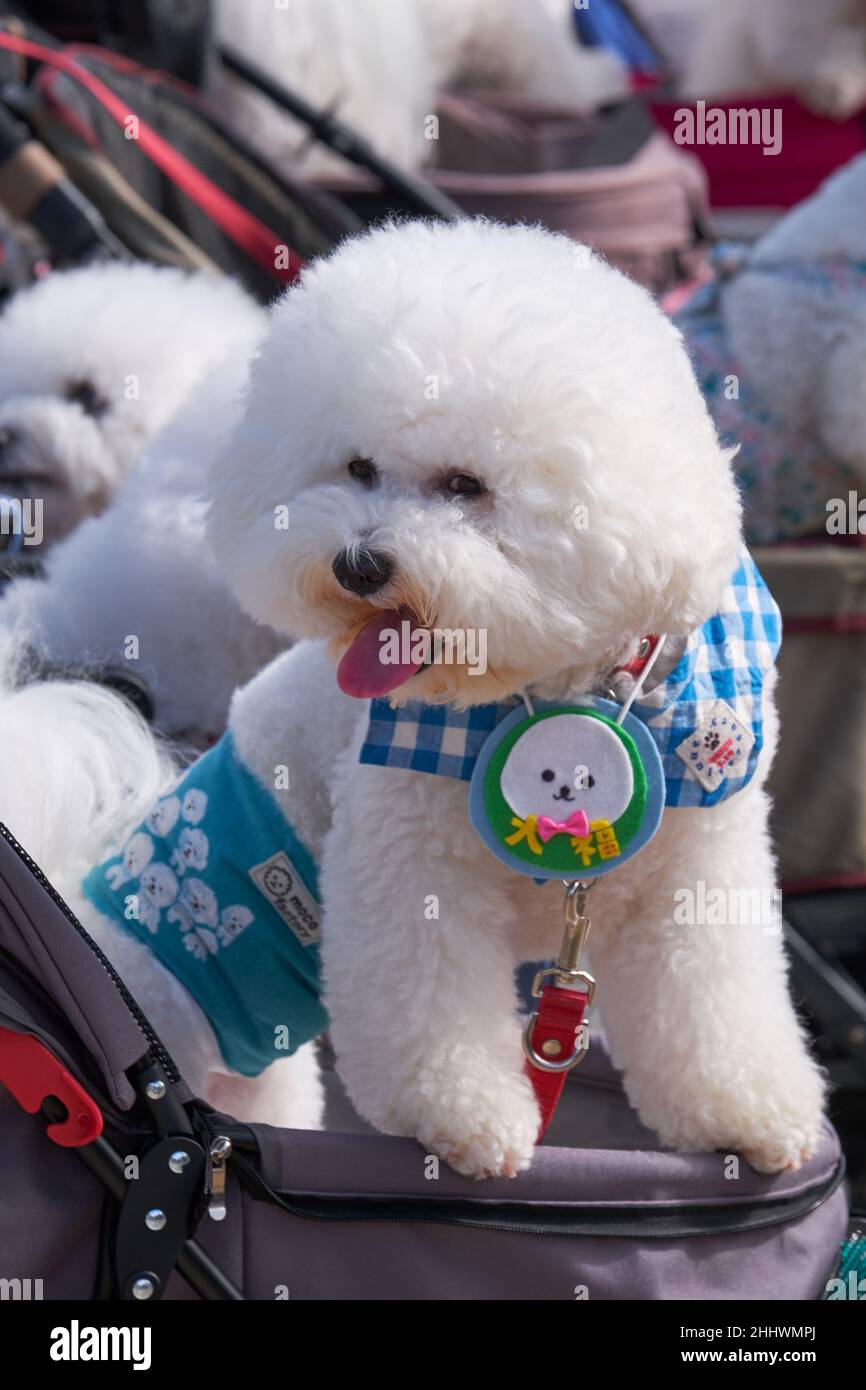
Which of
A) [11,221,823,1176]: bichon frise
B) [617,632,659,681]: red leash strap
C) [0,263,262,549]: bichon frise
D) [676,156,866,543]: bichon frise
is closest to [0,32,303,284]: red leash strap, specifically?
[0,263,262,549]: bichon frise

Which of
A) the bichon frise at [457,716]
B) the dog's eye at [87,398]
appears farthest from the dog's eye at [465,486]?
the dog's eye at [87,398]

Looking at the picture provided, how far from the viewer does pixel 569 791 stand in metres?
0.98

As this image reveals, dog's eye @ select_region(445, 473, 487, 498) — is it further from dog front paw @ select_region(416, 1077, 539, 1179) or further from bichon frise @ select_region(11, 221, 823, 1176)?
dog front paw @ select_region(416, 1077, 539, 1179)

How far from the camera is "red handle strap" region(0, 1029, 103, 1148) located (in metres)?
0.87

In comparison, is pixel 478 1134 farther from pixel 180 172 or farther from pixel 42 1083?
pixel 180 172

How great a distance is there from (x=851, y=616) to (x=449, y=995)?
865 mm

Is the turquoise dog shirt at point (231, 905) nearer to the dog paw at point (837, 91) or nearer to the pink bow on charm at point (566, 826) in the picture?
the pink bow on charm at point (566, 826)

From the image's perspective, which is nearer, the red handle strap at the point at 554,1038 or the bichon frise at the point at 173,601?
the red handle strap at the point at 554,1038

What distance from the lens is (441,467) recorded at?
888 millimetres

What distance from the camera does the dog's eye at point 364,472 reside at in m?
0.92

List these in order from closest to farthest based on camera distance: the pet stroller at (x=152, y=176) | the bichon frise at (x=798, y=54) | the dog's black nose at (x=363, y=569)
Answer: the dog's black nose at (x=363, y=569) < the pet stroller at (x=152, y=176) < the bichon frise at (x=798, y=54)

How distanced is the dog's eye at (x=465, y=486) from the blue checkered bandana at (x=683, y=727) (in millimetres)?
172

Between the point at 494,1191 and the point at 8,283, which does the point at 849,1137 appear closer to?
the point at 494,1191

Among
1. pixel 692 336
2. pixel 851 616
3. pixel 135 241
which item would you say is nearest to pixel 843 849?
pixel 851 616
